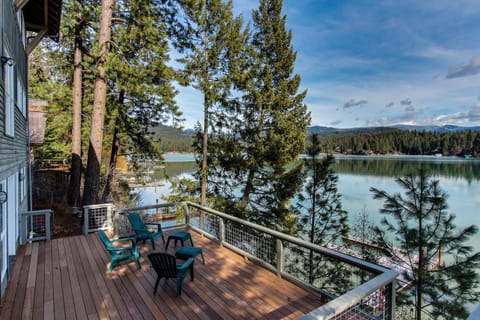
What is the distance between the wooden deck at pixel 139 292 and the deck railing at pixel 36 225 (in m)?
0.89

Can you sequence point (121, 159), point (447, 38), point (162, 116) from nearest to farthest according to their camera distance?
point (162, 116)
point (447, 38)
point (121, 159)

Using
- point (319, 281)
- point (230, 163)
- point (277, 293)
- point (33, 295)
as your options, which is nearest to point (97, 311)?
point (33, 295)

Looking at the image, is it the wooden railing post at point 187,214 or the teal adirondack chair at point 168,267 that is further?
the wooden railing post at point 187,214

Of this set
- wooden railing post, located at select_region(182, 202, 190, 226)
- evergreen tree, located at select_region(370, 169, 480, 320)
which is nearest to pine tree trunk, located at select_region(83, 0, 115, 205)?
wooden railing post, located at select_region(182, 202, 190, 226)

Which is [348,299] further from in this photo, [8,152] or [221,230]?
[8,152]

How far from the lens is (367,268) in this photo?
275 cm

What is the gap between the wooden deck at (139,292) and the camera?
3100 millimetres

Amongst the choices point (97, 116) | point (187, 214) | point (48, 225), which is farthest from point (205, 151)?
point (48, 225)

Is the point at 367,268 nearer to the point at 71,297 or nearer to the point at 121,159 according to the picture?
the point at 71,297

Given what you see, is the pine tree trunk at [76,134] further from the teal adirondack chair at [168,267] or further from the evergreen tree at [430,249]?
the evergreen tree at [430,249]

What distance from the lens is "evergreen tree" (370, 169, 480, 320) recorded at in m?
4.75

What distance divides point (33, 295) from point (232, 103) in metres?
8.82

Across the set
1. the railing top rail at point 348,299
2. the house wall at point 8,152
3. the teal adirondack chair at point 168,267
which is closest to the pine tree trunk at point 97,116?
the house wall at point 8,152

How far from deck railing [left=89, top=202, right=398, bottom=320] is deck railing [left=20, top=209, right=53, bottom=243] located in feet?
4.58
